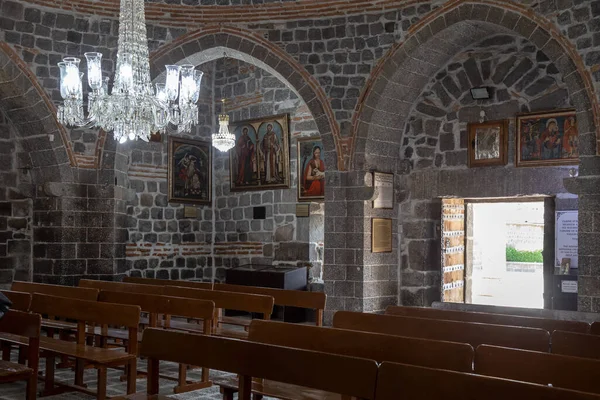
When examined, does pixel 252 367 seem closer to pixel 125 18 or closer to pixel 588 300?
pixel 125 18

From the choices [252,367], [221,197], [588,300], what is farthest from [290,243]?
[252,367]

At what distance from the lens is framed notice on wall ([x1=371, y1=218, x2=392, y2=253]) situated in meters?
9.88

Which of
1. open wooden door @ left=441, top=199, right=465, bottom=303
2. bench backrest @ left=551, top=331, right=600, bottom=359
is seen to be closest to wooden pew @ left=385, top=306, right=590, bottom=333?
bench backrest @ left=551, top=331, right=600, bottom=359

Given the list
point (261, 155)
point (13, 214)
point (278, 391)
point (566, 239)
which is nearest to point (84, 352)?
point (278, 391)

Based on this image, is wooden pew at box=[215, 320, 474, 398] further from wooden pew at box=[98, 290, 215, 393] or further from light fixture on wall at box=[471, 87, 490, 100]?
light fixture on wall at box=[471, 87, 490, 100]

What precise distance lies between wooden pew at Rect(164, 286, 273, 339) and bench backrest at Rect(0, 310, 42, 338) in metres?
1.84

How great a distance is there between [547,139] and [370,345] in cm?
580

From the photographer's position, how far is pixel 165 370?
7402 millimetres

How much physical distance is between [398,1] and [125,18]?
3.99 m

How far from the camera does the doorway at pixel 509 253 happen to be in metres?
13.5

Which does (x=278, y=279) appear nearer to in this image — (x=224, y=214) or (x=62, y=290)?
(x=224, y=214)

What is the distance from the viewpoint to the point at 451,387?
3035 millimetres

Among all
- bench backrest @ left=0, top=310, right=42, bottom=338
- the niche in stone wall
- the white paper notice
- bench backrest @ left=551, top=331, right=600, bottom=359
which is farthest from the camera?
the niche in stone wall

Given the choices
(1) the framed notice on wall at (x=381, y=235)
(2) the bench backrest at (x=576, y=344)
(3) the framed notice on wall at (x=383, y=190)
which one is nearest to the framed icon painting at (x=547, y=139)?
(3) the framed notice on wall at (x=383, y=190)
